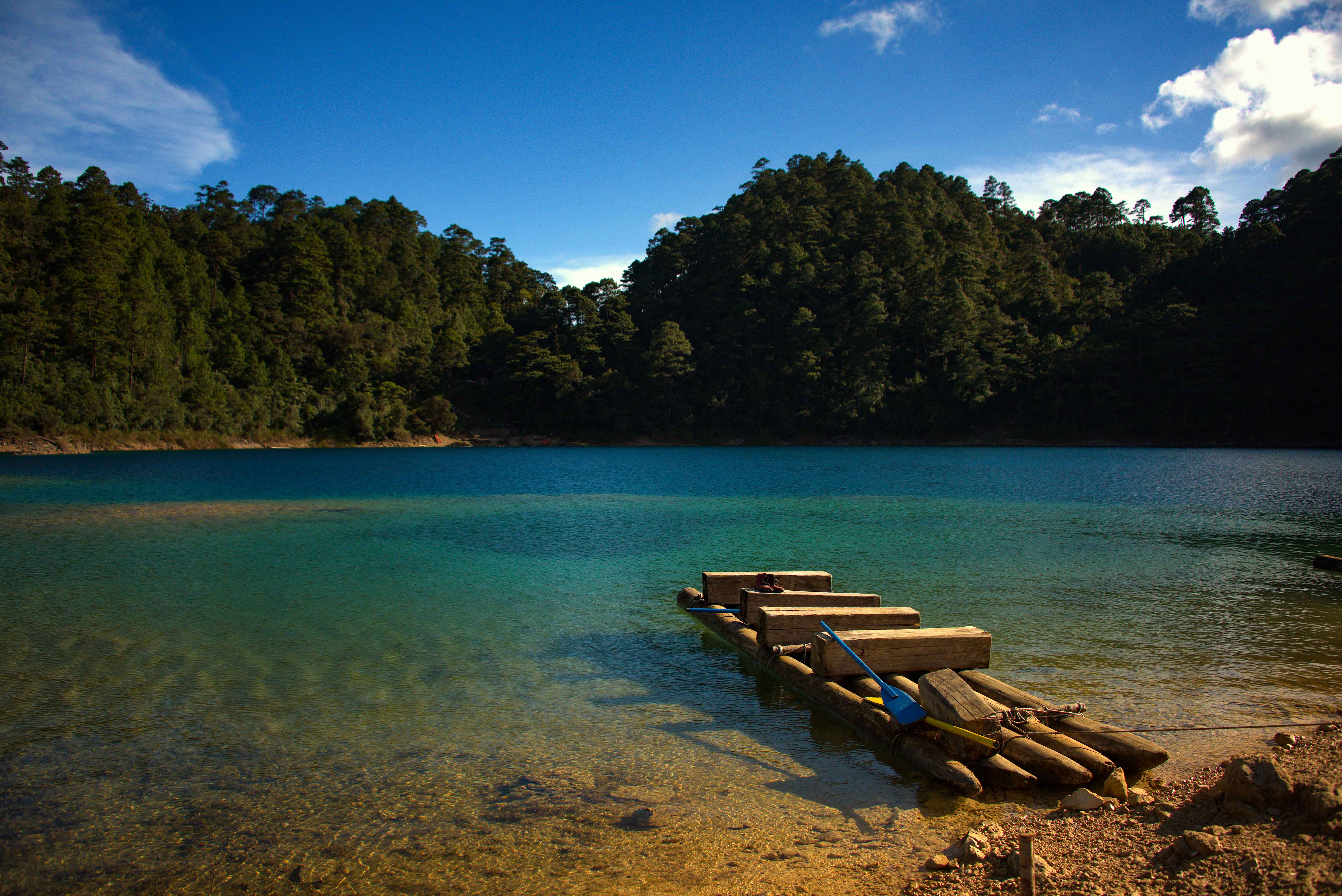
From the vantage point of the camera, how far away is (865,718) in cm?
589

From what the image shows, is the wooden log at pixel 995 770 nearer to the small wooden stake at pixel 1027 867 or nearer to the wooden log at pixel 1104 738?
the wooden log at pixel 1104 738

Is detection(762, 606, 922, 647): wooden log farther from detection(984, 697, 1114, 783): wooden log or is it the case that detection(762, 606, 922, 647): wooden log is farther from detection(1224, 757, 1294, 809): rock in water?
detection(1224, 757, 1294, 809): rock in water

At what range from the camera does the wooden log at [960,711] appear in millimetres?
4969

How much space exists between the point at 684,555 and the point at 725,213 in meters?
105

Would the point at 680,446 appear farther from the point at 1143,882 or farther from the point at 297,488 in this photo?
the point at 1143,882

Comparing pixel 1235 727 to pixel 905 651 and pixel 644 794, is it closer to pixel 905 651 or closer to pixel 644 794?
pixel 905 651

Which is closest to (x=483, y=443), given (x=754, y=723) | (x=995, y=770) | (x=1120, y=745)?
(x=754, y=723)

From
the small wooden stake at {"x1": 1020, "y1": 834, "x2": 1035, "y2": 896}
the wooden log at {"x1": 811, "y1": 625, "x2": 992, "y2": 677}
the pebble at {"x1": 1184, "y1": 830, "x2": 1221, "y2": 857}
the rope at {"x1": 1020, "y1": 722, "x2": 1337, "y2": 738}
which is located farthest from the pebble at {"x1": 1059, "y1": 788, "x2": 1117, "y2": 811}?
the wooden log at {"x1": 811, "y1": 625, "x2": 992, "y2": 677}

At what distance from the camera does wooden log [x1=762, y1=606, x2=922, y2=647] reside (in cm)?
753

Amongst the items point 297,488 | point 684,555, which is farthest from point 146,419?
point 684,555

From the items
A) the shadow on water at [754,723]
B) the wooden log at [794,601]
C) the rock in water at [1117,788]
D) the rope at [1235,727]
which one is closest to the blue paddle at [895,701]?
the shadow on water at [754,723]

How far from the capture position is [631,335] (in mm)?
101625

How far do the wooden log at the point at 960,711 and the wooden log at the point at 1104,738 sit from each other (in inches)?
20.3

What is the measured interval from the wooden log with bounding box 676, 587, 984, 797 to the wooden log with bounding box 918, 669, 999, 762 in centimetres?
13
